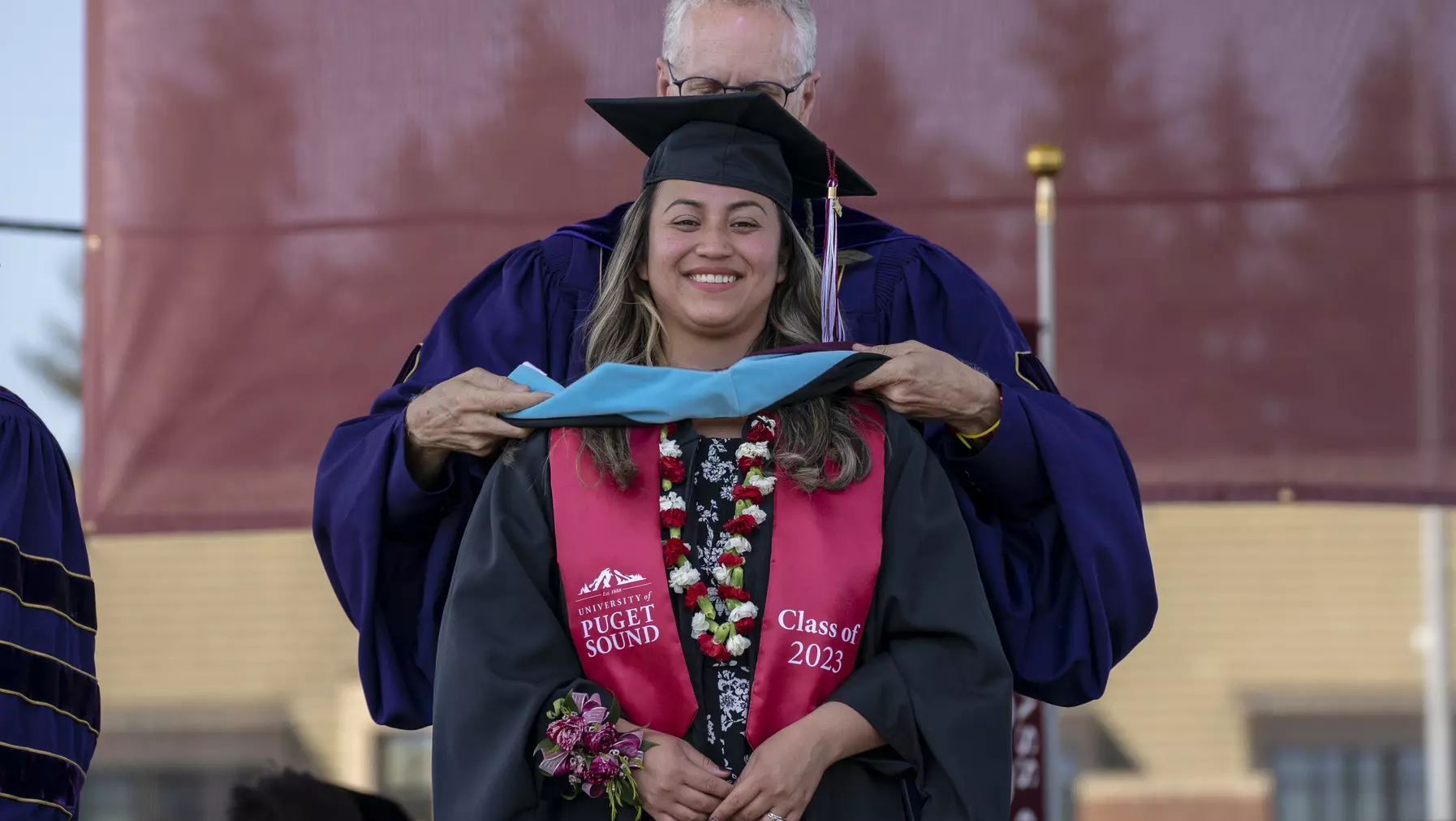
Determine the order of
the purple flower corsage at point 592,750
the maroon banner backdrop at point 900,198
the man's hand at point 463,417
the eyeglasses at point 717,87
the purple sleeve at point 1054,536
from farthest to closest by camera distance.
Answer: the maroon banner backdrop at point 900,198, the eyeglasses at point 717,87, the purple sleeve at point 1054,536, the man's hand at point 463,417, the purple flower corsage at point 592,750

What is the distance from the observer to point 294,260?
4770mm

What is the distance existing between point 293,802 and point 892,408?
1.46m

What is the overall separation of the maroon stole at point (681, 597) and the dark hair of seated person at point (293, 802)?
110 cm

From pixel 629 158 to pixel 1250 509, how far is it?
7520 mm

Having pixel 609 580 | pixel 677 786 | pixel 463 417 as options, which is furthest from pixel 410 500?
pixel 677 786

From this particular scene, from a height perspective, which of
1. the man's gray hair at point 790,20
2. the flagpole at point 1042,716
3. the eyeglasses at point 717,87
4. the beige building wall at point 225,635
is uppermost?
the man's gray hair at point 790,20

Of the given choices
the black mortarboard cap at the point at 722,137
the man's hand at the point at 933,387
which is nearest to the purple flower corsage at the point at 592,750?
the man's hand at the point at 933,387

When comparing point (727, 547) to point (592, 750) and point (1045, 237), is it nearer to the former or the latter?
point (592, 750)

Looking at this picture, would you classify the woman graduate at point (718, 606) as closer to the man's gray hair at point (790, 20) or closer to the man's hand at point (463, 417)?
the man's hand at point (463, 417)

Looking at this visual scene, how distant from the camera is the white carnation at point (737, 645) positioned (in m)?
2.53

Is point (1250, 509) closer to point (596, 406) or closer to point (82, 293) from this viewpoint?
point (82, 293)

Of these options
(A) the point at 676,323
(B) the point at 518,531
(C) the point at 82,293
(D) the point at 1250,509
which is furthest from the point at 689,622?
(D) the point at 1250,509

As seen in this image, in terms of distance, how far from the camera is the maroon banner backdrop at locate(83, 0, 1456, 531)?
457cm

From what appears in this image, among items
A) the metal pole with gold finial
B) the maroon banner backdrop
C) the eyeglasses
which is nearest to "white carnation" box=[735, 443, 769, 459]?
the eyeglasses
